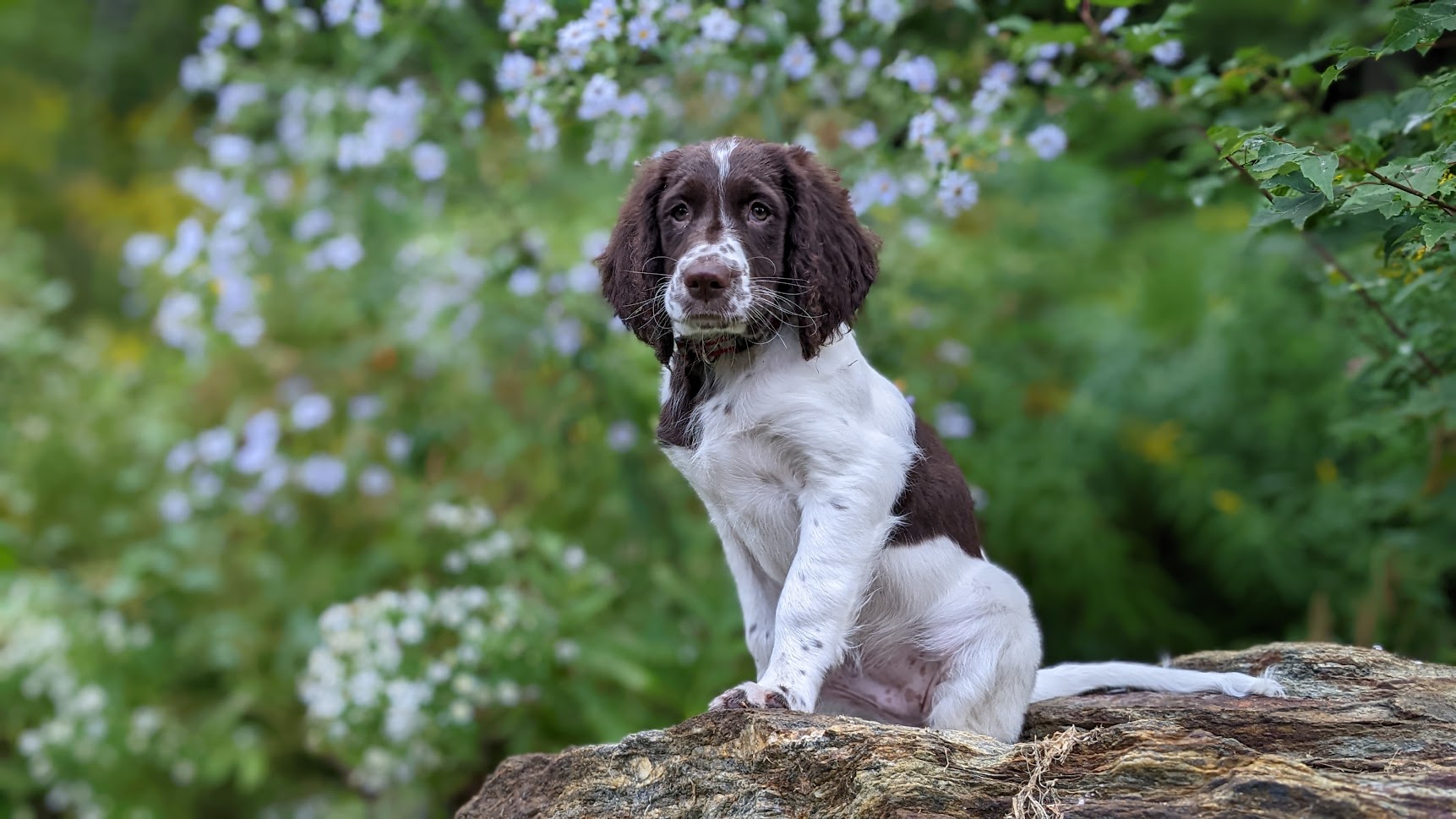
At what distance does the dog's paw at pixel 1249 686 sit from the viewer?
3.29m

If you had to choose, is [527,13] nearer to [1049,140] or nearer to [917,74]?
[917,74]

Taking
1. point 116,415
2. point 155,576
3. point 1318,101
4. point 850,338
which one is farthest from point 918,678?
point 116,415

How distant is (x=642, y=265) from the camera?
10.4 ft

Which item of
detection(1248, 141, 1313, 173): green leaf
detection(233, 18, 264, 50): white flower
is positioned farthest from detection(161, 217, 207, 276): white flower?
detection(1248, 141, 1313, 173): green leaf

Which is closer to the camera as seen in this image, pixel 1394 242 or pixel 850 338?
pixel 1394 242

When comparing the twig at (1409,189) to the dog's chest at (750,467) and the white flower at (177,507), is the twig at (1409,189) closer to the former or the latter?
the dog's chest at (750,467)

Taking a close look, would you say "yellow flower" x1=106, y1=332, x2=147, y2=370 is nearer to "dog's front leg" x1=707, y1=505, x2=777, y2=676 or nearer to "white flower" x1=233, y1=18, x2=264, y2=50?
"white flower" x1=233, y1=18, x2=264, y2=50

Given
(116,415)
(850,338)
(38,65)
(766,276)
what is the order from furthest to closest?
(38,65), (116,415), (850,338), (766,276)

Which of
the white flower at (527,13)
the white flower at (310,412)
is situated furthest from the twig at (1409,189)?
the white flower at (310,412)

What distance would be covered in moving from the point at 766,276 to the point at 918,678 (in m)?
1.16

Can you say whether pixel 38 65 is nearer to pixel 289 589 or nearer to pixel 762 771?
pixel 289 589

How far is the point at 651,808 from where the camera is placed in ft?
9.75

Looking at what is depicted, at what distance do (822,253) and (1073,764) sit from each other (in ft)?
4.30

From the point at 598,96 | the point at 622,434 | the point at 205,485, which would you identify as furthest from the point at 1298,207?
the point at 205,485
